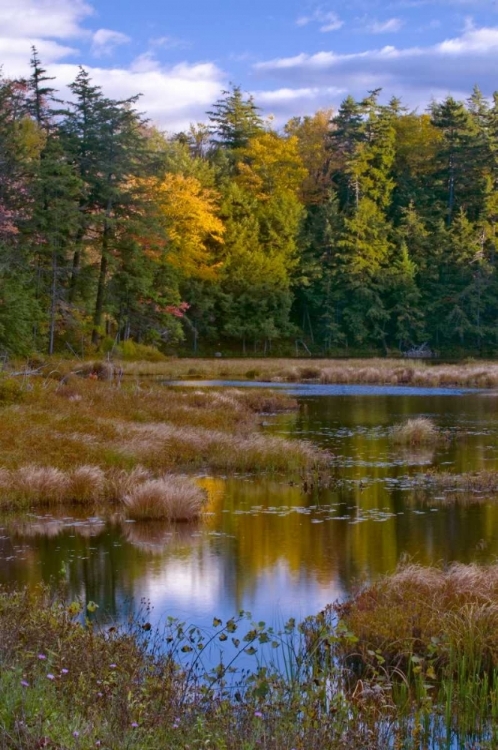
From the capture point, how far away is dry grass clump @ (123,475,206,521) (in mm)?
14938

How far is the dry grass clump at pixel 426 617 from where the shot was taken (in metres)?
8.40

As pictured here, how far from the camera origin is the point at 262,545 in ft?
44.1

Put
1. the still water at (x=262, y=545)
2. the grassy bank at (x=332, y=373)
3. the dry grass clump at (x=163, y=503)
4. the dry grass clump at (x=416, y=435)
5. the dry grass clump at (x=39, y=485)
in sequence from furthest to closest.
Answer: the grassy bank at (x=332, y=373), the dry grass clump at (x=416, y=435), the dry grass clump at (x=39, y=485), the dry grass clump at (x=163, y=503), the still water at (x=262, y=545)

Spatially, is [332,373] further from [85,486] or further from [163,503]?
[163,503]

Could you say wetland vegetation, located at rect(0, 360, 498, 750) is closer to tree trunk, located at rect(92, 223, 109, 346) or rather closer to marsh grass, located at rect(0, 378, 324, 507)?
marsh grass, located at rect(0, 378, 324, 507)

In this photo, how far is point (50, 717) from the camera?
5.42 metres

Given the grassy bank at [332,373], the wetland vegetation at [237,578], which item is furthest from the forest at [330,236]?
the wetland vegetation at [237,578]

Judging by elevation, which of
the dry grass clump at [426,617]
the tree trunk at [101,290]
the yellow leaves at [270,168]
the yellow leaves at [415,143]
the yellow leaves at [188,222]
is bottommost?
the dry grass clump at [426,617]

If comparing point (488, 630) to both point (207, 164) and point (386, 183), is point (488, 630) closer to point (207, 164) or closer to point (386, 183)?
point (207, 164)

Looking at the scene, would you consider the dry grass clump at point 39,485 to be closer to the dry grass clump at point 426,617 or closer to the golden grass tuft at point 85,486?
the golden grass tuft at point 85,486

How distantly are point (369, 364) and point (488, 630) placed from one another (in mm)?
45295

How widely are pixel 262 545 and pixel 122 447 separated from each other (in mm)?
6460

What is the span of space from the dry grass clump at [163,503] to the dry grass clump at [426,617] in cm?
512

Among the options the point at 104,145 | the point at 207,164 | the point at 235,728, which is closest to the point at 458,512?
the point at 235,728
